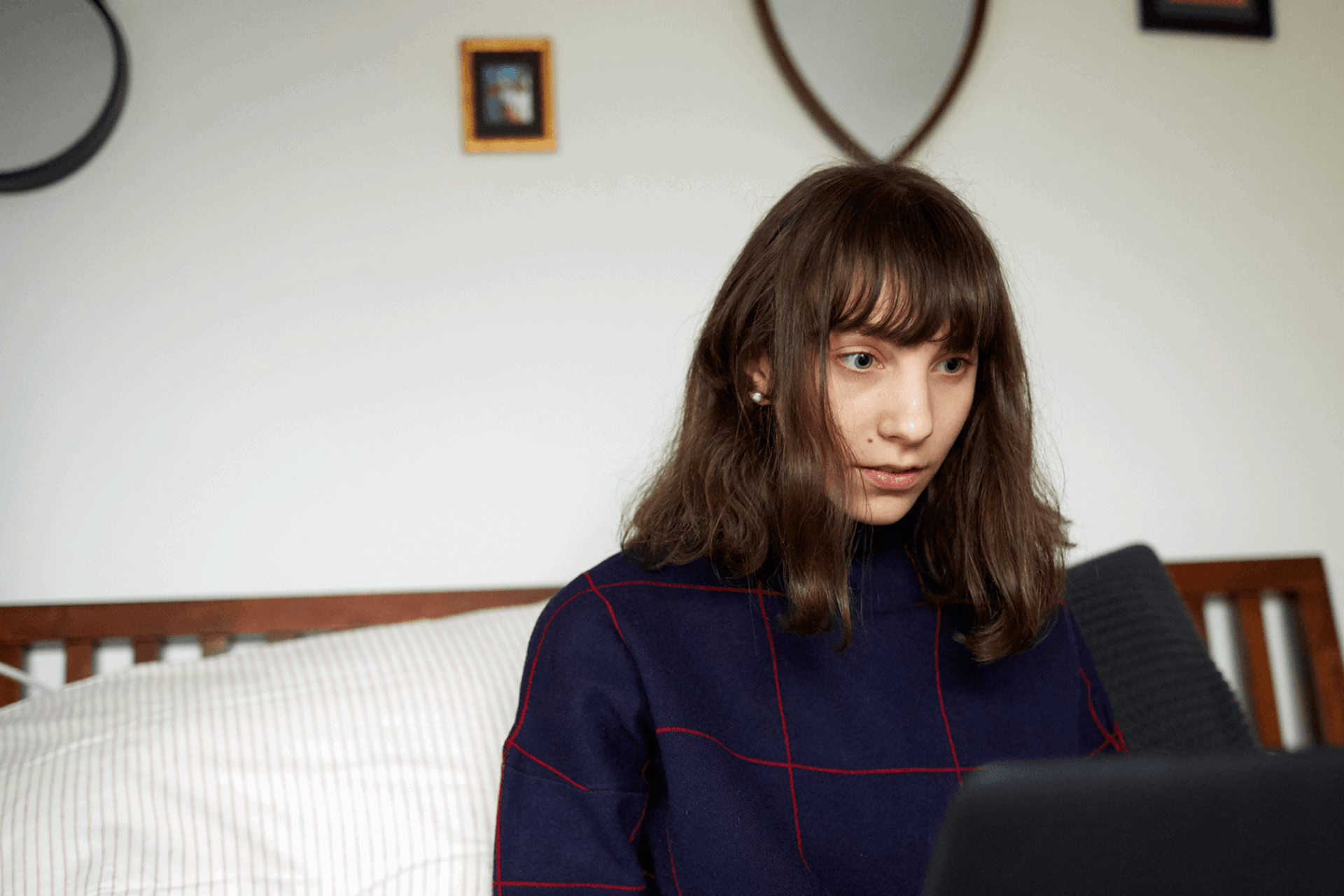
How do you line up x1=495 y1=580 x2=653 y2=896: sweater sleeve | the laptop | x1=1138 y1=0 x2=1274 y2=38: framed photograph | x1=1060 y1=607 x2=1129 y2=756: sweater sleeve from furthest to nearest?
x1=1138 y1=0 x2=1274 y2=38: framed photograph < x1=1060 y1=607 x2=1129 y2=756: sweater sleeve < x1=495 y1=580 x2=653 y2=896: sweater sleeve < the laptop

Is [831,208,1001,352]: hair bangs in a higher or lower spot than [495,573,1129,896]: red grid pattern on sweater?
higher

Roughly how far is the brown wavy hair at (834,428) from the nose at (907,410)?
33mm

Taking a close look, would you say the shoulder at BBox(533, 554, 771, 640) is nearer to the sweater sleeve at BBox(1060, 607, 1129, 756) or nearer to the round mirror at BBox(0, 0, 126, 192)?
the sweater sleeve at BBox(1060, 607, 1129, 756)

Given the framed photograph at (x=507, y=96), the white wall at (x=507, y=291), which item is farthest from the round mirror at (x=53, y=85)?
the framed photograph at (x=507, y=96)

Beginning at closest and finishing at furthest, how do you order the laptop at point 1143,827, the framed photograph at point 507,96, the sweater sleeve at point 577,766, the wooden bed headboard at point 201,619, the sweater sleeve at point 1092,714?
the laptop at point 1143,827 → the sweater sleeve at point 577,766 → the sweater sleeve at point 1092,714 → the wooden bed headboard at point 201,619 → the framed photograph at point 507,96

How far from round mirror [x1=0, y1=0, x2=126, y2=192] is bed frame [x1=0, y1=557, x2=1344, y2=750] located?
0.55 metres

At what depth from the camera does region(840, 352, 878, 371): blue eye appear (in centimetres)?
74

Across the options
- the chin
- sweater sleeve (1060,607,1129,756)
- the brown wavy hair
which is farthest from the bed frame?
the chin

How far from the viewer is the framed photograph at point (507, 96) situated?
1.32 m

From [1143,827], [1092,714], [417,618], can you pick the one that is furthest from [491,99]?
[1143,827]

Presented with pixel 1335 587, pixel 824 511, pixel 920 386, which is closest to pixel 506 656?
pixel 824 511

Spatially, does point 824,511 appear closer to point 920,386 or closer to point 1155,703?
point 920,386

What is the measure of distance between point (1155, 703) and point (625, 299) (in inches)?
32.8

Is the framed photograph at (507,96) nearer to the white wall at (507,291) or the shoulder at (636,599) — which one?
the white wall at (507,291)
